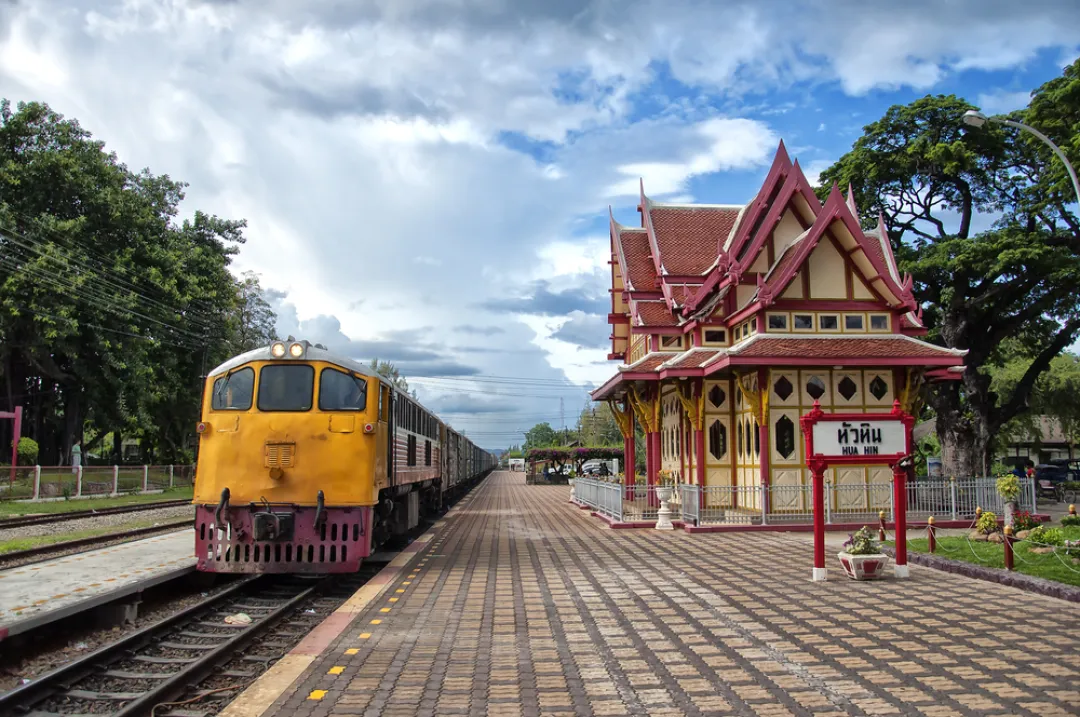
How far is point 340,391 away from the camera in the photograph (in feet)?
35.6

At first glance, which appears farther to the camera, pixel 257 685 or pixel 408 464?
pixel 408 464

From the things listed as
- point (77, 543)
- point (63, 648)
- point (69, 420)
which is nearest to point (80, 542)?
point (77, 543)

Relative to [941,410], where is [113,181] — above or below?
above

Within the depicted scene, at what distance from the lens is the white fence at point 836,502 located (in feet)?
57.5

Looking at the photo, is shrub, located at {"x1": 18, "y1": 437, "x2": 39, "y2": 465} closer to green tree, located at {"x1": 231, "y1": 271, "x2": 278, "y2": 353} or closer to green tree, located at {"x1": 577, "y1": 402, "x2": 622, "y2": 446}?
green tree, located at {"x1": 231, "y1": 271, "x2": 278, "y2": 353}

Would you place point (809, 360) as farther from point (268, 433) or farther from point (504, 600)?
point (268, 433)

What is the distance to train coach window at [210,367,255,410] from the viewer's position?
Answer: 35.3 feet

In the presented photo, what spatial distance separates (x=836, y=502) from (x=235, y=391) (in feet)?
44.7

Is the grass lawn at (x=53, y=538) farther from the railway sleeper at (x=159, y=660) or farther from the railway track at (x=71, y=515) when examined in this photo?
the railway sleeper at (x=159, y=660)

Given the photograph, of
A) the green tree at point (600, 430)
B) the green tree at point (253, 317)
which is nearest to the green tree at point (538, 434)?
the green tree at point (600, 430)

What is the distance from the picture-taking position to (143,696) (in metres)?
5.69

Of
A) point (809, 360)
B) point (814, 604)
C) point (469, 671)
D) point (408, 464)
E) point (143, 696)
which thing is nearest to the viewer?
point (143, 696)

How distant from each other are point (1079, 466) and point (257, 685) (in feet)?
142

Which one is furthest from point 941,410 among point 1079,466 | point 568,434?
point 568,434
